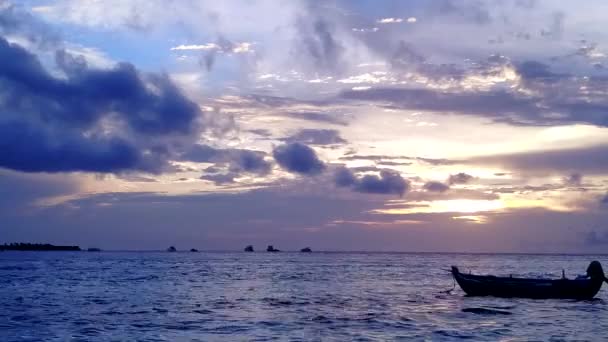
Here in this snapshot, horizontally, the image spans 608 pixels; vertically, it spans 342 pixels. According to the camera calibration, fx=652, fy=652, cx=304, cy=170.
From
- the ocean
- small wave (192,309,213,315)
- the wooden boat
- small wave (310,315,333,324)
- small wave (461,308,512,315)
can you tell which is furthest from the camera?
the wooden boat

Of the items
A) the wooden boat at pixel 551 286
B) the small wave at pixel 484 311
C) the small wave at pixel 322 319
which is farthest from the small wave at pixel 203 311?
the wooden boat at pixel 551 286

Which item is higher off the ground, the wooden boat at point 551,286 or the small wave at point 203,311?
the wooden boat at point 551,286

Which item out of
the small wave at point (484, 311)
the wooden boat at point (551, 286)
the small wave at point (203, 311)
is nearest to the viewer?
the small wave at point (203, 311)

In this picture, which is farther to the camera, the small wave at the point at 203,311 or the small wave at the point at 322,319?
the small wave at the point at 203,311

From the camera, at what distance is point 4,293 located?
61000 millimetres

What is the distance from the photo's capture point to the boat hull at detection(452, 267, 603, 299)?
177ft

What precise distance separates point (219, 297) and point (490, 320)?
2520 cm

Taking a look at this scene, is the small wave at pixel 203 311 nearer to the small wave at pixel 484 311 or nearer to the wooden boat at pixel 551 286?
the small wave at pixel 484 311

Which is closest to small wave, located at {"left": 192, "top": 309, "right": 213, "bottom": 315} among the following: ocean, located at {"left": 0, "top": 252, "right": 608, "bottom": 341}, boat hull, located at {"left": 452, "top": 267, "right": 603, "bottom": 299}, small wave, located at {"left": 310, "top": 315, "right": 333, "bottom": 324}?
ocean, located at {"left": 0, "top": 252, "right": 608, "bottom": 341}

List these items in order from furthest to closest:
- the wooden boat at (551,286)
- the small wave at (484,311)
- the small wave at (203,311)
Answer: the wooden boat at (551,286) < the small wave at (484,311) < the small wave at (203,311)

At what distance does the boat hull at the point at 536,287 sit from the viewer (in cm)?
5384

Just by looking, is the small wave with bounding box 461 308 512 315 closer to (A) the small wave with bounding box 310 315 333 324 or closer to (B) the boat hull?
(B) the boat hull

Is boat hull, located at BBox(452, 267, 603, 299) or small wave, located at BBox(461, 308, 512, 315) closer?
small wave, located at BBox(461, 308, 512, 315)

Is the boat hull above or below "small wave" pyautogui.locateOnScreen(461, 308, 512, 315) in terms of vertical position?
above
